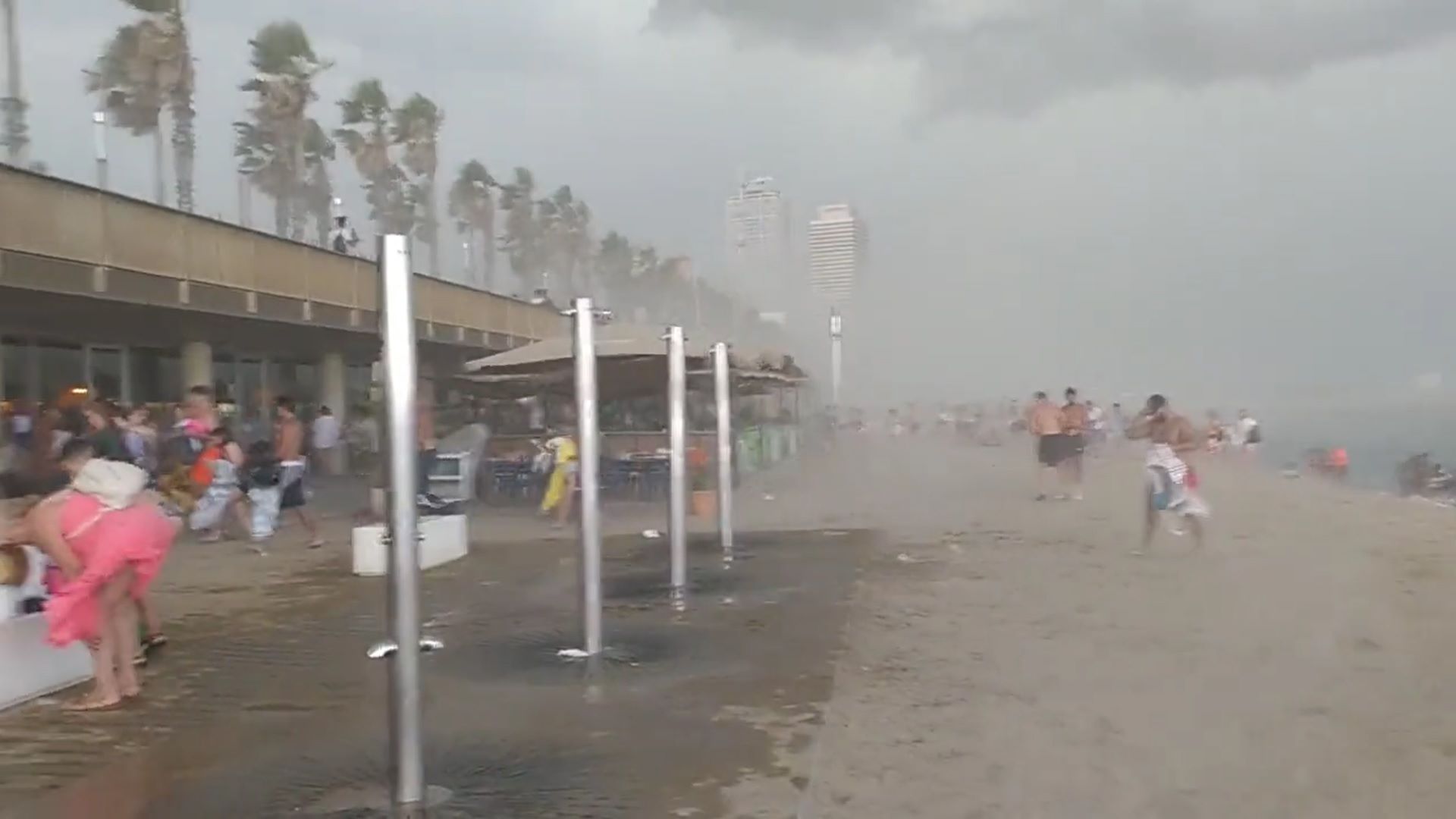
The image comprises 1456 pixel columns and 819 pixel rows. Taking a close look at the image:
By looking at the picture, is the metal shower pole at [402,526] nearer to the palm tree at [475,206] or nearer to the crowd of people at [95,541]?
the crowd of people at [95,541]

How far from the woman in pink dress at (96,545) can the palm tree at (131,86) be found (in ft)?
111

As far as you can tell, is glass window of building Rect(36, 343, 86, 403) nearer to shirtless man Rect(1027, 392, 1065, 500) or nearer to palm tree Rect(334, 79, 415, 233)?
A: shirtless man Rect(1027, 392, 1065, 500)

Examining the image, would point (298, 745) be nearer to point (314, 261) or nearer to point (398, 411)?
point (398, 411)

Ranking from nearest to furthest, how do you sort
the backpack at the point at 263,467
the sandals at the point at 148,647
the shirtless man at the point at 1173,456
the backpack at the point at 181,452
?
the sandals at the point at 148,647 → the shirtless man at the point at 1173,456 → the backpack at the point at 263,467 → the backpack at the point at 181,452

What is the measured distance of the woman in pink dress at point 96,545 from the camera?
6.69 metres

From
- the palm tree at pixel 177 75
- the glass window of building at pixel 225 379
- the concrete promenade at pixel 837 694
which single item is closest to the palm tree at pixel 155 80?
the palm tree at pixel 177 75

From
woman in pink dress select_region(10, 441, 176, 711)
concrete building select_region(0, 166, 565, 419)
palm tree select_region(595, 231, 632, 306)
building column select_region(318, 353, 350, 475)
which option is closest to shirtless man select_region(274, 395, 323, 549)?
concrete building select_region(0, 166, 565, 419)

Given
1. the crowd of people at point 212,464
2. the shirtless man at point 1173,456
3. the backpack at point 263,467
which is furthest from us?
the backpack at point 263,467

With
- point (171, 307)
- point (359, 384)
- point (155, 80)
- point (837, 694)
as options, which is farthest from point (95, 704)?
point (155, 80)

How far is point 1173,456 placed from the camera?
12719mm

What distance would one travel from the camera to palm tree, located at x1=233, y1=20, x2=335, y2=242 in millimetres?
46344

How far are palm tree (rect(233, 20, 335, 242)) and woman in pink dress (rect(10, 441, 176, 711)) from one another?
134 ft

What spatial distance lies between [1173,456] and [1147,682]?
6.01 metres

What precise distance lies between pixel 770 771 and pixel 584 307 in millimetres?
3157
